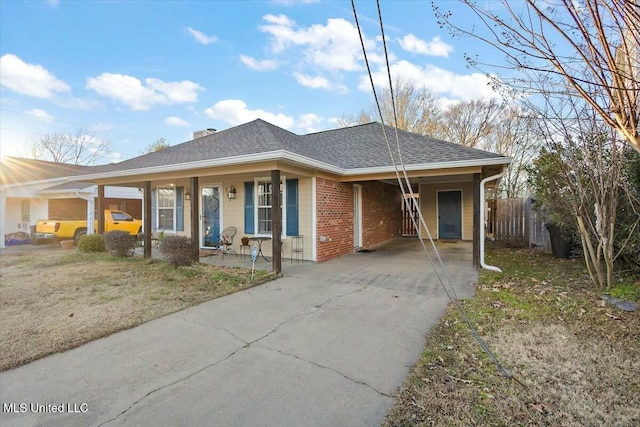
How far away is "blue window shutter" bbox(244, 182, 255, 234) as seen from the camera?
360 inches

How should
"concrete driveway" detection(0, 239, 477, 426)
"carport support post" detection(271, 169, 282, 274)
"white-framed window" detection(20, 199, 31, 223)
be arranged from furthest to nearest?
"white-framed window" detection(20, 199, 31, 223) → "carport support post" detection(271, 169, 282, 274) → "concrete driveway" detection(0, 239, 477, 426)

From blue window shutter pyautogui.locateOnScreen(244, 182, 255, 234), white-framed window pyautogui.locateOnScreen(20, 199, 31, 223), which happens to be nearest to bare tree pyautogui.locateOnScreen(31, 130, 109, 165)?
white-framed window pyautogui.locateOnScreen(20, 199, 31, 223)

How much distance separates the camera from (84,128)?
28.0m

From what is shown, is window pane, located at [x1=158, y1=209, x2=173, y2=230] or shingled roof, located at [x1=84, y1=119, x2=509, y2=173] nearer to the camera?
shingled roof, located at [x1=84, y1=119, x2=509, y2=173]

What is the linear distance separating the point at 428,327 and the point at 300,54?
8.83m

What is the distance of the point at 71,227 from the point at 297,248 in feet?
38.4

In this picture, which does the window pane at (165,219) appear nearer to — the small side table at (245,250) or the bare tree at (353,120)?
the small side table at (245,250)

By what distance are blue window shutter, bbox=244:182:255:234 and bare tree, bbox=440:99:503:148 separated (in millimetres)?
15105

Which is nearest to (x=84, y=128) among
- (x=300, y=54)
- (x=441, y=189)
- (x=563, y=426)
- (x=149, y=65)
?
(x=149, y=65)

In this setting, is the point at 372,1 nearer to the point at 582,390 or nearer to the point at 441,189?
the point at 582,390

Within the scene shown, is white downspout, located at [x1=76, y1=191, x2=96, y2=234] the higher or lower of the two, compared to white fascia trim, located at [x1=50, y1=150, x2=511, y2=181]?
lower

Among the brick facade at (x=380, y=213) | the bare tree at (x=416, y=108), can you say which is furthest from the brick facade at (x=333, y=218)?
the bare tree at (x=416, y=108)

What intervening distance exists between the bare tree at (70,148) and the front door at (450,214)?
31.4 m

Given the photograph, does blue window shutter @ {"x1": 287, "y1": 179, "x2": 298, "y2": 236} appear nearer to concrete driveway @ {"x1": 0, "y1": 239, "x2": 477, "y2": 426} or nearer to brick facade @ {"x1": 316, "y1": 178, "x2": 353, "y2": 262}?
brick facade @ {"x1": 316, "y1": 178, "x2": 353, "y2": 262}
